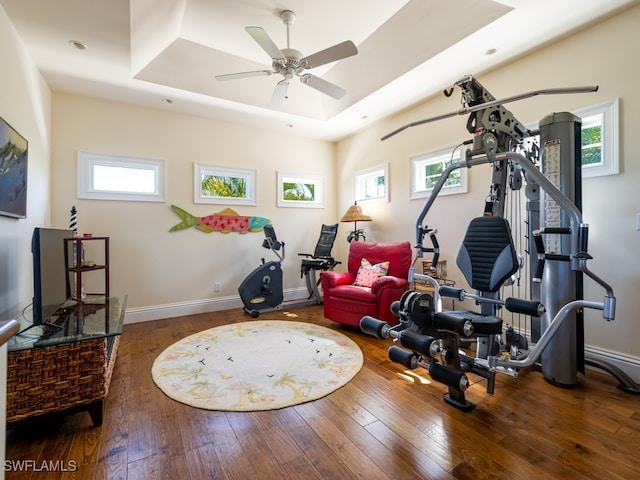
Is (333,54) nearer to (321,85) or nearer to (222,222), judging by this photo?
(321,85)

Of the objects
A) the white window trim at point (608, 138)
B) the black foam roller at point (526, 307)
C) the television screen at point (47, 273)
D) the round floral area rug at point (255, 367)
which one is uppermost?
the white window trim at point (608, 138)

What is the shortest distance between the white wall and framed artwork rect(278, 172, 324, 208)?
2.99 metres

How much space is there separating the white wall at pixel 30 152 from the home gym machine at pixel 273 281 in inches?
87.3

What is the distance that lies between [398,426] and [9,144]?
3.39 m

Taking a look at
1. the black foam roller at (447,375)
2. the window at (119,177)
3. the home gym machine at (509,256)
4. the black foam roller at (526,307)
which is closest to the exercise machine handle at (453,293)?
the home gym machine at (509,256)

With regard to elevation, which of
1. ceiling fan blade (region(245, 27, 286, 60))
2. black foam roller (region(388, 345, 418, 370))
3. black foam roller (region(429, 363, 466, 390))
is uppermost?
ceiling fan blade (region(245, 27, 286, 60))

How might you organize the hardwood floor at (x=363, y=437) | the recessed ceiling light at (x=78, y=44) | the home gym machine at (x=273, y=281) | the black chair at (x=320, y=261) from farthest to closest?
the black chair at (x=320, y=261), the home gym machine at (x=273, y=281), the recessed ceiling light at (x=78, y=44), the hardwood floor at (x=363, y=437)

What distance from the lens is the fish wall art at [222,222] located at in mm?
4379

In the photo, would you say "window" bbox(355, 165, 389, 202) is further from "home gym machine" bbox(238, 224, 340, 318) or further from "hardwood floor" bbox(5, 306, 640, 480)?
"hardwood floor" bbox(5, 306, 640, 480)

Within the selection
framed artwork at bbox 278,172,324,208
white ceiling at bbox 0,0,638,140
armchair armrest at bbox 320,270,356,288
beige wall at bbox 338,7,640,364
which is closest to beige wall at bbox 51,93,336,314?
framed artwork at bbox 278,172,324,208

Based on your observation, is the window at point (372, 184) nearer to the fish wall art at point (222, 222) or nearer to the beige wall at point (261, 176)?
the beige wall at point (261, 176)

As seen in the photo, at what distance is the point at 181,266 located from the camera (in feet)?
14.4

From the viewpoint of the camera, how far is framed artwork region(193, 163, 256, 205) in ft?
14.8

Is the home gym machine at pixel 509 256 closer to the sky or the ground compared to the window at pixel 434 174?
closer to the ground
